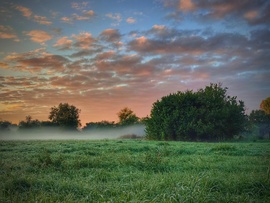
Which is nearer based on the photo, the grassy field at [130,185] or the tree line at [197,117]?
the grassy field at [130,185]

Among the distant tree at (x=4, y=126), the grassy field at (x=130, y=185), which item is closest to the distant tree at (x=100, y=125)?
the distant tree at (x=4, y=126)

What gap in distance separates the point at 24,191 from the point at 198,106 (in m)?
37.6

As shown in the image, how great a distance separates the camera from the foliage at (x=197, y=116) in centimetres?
3959

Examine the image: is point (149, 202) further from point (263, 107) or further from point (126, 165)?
point (263, 107)

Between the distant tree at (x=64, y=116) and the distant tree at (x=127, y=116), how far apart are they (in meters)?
16.9

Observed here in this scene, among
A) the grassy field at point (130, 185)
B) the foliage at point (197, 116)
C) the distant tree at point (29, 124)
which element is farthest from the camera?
the distant tree at point (29, 124)

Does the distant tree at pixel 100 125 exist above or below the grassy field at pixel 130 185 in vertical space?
above

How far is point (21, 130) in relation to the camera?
72.9 m

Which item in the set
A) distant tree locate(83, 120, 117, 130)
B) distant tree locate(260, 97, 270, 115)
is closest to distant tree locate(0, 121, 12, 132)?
distant tree locate(83, 120, 117, 130)

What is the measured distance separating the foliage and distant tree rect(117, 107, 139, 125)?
149 ft

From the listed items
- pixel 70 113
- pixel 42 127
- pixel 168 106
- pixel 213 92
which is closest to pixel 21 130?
pixel 42 127

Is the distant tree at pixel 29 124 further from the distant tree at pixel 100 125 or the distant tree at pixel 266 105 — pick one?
the distant tree at pixel 266 105

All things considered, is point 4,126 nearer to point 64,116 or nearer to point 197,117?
point 64,116

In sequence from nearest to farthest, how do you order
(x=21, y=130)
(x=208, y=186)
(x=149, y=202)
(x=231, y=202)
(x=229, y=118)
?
(x=149, y=202)
(x=231, y=202)
(x=208, y=186)
(x=229, y=118)
(x=21, y=130)
